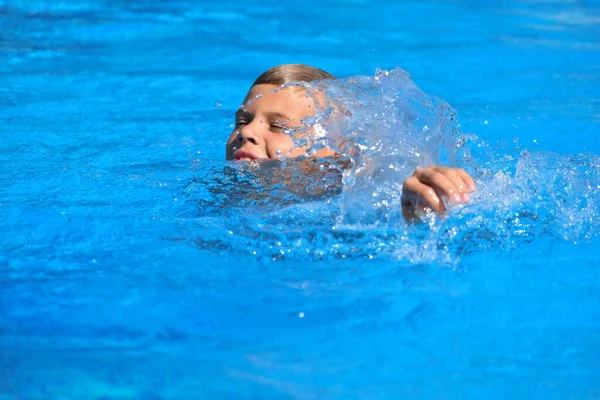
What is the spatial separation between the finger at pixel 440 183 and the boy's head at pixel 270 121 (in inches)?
34.0

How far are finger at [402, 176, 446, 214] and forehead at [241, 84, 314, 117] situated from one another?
93cm

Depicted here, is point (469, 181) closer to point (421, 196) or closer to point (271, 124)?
point (421, 196)

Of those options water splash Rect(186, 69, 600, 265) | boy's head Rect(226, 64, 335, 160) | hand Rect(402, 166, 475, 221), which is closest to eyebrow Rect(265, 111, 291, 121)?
boy's head Rect(226, 64, 335, 160)

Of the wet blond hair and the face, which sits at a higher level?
the wet blond hair

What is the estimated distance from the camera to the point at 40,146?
4.13 m

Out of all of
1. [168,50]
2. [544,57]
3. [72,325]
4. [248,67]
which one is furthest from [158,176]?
[544,57]

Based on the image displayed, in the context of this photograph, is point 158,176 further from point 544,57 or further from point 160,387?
point 544,57

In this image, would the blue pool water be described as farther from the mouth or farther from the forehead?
the forehead

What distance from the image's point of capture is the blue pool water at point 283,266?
2.16 metres

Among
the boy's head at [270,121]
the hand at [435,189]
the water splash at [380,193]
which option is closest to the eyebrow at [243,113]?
the boy's head at [270,121]

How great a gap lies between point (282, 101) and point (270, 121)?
0.10 m

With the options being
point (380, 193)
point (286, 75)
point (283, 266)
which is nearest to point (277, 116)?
point (286, 75)

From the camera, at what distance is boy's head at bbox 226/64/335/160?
3166 mm

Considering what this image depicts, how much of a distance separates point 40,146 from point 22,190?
31.5 inches
